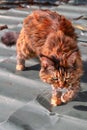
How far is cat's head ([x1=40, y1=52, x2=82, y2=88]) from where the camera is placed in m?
3.00

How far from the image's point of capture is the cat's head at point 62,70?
3.00 meters

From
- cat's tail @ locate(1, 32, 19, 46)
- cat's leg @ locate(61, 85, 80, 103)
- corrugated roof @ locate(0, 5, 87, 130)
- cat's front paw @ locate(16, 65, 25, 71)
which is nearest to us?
corrugated roof @ locate(0, 5, 87, 130)

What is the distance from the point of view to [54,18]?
346 cm

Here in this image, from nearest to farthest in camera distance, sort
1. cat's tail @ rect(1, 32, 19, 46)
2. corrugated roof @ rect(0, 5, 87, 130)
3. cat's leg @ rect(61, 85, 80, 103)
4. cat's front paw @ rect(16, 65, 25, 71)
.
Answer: corrugated roof @ rect(0, 5, 87, 130) < cat's leg @ rect(61, 85, 80, 103) < cat's front paw @ rect(16, 65, 25, 71) < cat's tail @ rect(1, 32, 19, 46)

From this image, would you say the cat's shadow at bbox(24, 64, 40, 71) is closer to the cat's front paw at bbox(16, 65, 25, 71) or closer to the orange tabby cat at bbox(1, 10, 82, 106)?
the cat's front paw at bbox(16, 65, 25, 71)

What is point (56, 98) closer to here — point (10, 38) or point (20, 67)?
point (20, 67)

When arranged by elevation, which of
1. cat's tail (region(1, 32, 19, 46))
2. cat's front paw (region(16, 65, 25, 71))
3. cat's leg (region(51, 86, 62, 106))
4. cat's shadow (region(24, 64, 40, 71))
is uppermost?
cat's tail (region(1, 32, 19, 46))

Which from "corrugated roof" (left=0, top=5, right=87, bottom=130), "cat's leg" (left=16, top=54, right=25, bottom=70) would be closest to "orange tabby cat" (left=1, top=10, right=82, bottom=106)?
"corrugated roof" (left=0, top=5, right=87, bottom=130)

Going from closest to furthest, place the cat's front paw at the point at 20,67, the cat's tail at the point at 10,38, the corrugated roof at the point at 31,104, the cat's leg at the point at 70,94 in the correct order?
1. the corrugated roof at the point at 31,104
2. the cat's leg at the point at 70,94
3. the cat's front paw at the point at 20,67
4. the cat's tail at the point at 10,38

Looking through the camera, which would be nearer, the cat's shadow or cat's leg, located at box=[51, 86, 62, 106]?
cat's leg, located at box=[51, 86, 62, 106]

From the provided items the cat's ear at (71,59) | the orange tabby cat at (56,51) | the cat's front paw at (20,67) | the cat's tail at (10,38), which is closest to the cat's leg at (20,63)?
the cat's front paw at (20,67)

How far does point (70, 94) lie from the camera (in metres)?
3.18

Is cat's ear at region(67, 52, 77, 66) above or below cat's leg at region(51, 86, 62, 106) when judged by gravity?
above

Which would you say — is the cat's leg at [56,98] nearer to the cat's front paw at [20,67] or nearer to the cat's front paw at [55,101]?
the cat's front paw at [55,101]
